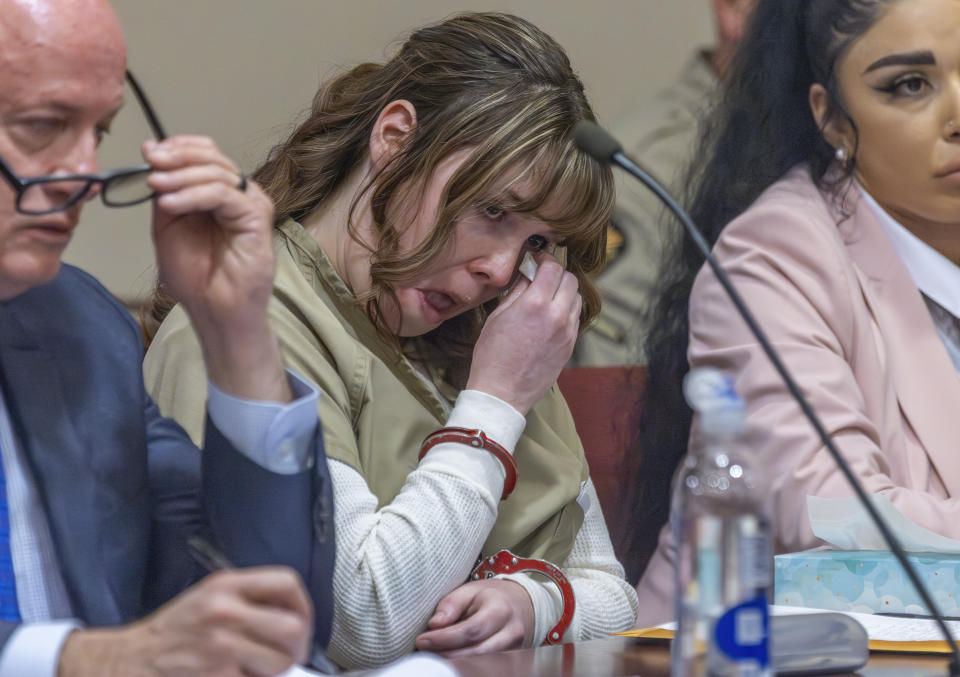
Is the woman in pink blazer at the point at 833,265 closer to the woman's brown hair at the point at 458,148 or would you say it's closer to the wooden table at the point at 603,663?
the woman's brown hair at the point at 458,148

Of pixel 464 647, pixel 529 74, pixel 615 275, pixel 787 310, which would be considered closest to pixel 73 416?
pixel 464 647

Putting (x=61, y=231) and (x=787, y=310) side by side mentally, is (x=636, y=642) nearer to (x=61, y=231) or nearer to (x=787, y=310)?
(x=61, y=231)

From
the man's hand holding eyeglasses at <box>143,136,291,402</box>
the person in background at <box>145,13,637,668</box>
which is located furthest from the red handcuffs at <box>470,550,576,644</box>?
the man's hand holding eyeglasses at <box>143,136,291,402</box>

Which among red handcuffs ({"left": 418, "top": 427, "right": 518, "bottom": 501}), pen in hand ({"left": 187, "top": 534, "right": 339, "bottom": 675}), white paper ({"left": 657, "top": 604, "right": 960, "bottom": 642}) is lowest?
white paper ({"left": 657, "top": 604, "right": 960, "bottom": 642})

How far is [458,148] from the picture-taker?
1.57 m

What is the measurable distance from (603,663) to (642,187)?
2304 millimetres

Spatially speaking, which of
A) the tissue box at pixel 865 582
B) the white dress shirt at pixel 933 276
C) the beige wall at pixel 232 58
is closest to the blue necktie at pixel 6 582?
the tissue box at pixel 865 582

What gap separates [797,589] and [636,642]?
23 centimetres

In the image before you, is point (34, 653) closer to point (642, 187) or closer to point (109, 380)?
point (109, 380)

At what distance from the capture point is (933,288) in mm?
1982

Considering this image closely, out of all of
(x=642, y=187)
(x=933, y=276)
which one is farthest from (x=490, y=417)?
(x=642, y=187)

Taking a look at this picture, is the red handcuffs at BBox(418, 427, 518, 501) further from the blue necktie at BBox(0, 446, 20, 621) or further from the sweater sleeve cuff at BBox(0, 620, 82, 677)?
the sweater sleeve cuff at BBox(0, 620, 82, 677)

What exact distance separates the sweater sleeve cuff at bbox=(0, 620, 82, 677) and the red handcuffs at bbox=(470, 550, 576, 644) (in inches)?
28.3

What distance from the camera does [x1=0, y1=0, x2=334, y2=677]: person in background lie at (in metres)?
1.00
